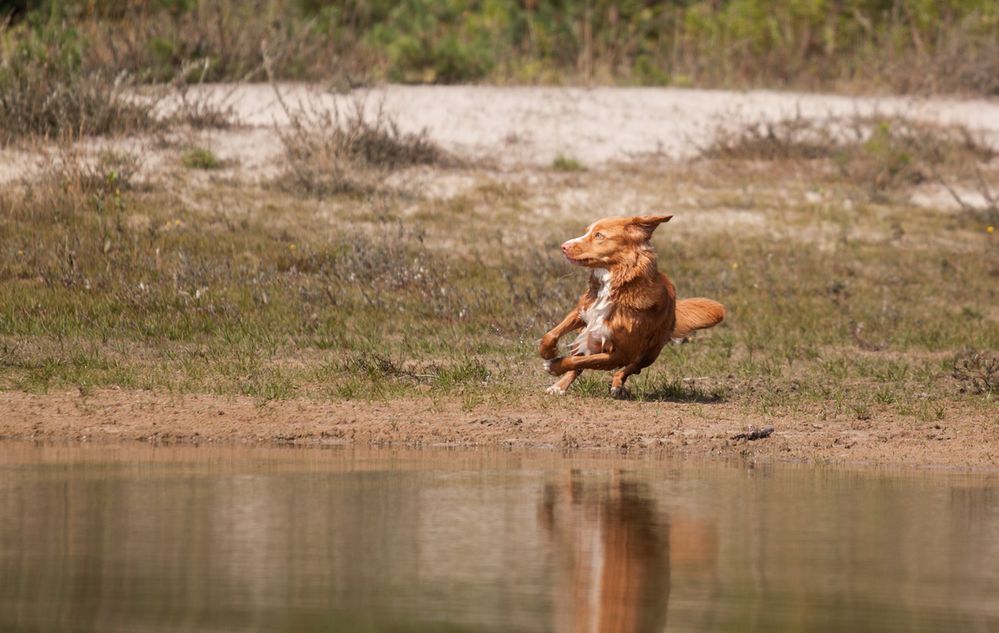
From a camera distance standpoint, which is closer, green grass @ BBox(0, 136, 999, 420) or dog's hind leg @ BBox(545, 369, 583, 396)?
dog's hind leg @ BBox(545, 369, 583, 396)

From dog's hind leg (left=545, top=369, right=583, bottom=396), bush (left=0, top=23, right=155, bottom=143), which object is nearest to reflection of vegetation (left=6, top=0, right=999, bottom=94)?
bush (left=0, top=23, right=155, bottom=143)

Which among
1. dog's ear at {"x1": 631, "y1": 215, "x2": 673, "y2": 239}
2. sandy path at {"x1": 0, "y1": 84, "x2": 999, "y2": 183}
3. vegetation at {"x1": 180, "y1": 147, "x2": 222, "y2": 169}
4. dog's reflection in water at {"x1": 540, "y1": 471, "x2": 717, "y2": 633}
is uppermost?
sandy path at {"x1": 0, "y1": 84, "x2": 999, "y2": 183}

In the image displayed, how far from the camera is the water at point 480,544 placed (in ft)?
20.5

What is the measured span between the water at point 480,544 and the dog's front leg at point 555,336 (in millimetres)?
1426

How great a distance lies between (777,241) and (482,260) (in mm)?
3206

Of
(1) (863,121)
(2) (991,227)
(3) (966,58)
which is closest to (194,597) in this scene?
(2) (991,227)

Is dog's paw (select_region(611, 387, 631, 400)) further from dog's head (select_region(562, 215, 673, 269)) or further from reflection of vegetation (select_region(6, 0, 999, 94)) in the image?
reflection of vegetation (select_region(6, 0, 999, 94))

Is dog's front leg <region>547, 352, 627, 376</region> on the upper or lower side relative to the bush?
lower

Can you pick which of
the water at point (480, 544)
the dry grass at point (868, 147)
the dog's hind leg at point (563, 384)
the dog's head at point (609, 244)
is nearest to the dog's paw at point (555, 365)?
the dog's hind leg at point (563, 384)

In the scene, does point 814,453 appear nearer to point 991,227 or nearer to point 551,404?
point 551,404

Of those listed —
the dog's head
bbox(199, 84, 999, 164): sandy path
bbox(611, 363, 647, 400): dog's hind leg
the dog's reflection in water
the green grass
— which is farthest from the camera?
bbox(199, 84, 999, 164): sandy path

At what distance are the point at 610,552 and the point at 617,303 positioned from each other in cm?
389

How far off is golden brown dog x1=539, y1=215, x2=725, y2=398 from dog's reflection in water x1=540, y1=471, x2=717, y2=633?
6.54 ft

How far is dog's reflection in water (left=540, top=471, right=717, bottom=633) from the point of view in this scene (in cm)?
622
